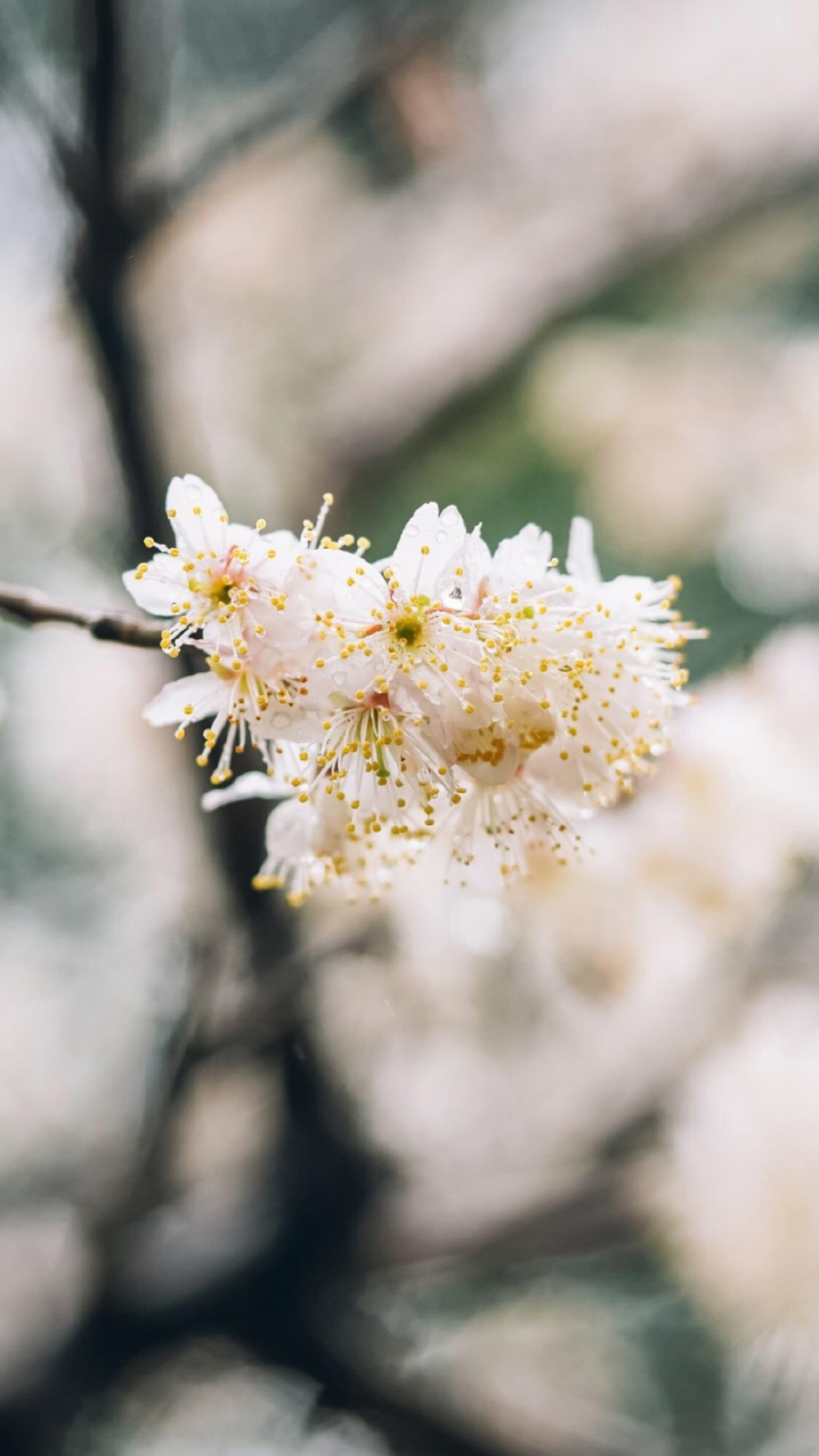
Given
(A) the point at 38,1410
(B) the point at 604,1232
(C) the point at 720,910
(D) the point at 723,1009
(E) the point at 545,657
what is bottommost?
(A) the point at 38,1410

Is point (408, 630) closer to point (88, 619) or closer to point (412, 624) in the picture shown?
point (412, 624)

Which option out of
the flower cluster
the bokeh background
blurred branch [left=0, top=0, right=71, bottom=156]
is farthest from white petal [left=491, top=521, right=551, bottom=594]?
blurred branch [left=0, top=0, right=71, bottom=156]

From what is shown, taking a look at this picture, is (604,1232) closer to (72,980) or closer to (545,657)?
(72,980)

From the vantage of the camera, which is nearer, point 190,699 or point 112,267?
point 190,699

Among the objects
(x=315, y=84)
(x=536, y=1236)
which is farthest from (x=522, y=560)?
(x=536, y=1236)

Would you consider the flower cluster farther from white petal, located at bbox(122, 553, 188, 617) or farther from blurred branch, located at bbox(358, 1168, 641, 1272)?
blurred branch, located at bbox(358, 1168, 641, 1272)

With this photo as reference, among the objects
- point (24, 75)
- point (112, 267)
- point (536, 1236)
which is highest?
point (24, 75)

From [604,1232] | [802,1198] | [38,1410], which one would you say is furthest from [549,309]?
[38,1410]
